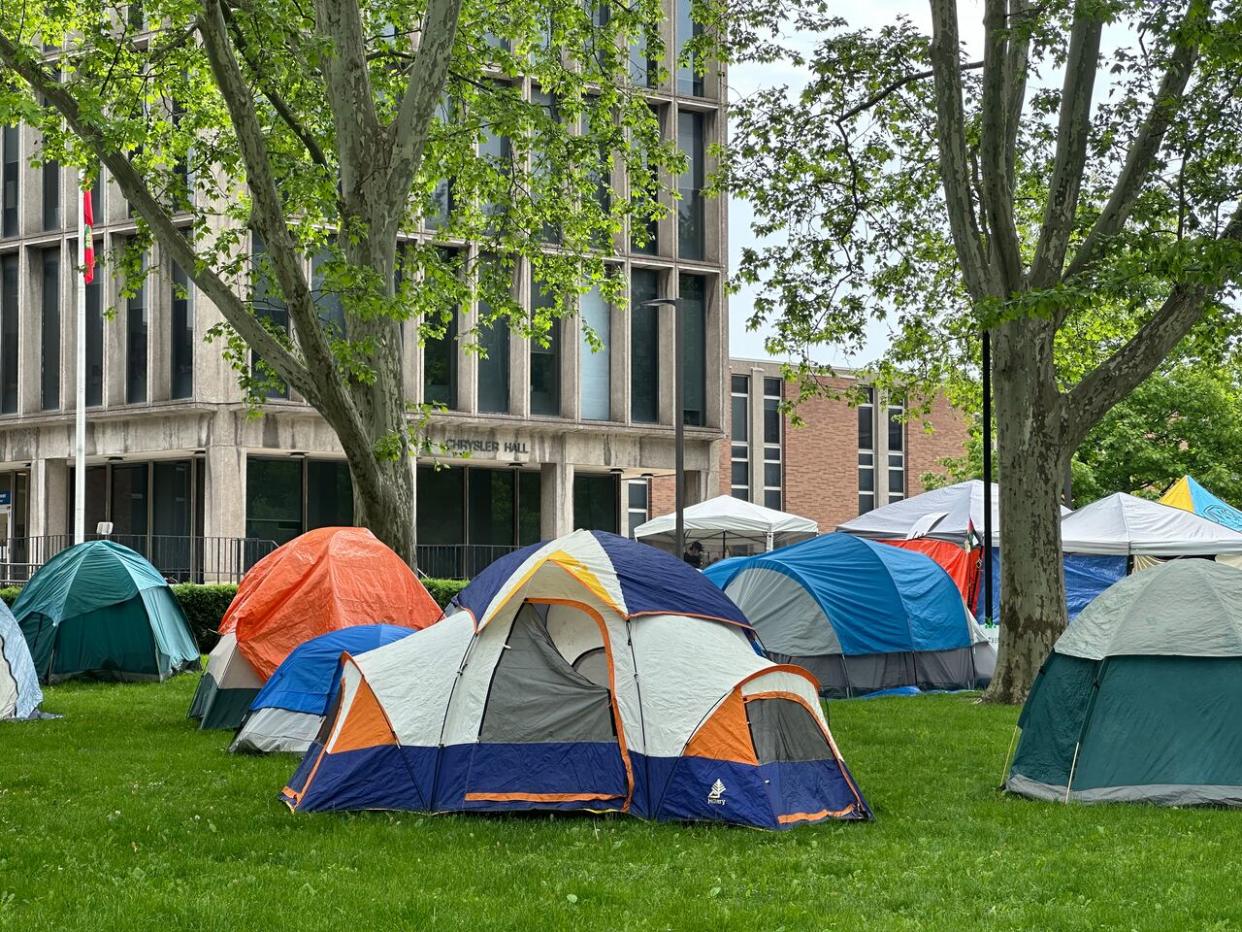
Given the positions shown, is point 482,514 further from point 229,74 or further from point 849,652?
point 229,74

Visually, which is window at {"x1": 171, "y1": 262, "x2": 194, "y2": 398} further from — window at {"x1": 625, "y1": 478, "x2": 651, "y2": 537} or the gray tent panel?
the gray tent panel

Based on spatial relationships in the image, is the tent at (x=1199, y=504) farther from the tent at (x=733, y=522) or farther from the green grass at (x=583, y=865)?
the green grass at (x=583, y=865)

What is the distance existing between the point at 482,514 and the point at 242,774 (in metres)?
25.0

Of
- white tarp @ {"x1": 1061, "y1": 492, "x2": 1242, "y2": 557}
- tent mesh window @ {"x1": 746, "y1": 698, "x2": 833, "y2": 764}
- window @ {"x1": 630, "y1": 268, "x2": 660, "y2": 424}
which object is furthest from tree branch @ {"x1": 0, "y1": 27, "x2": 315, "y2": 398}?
window @ {"x1": 630, "y1": 268, "x2": 660, "y2": 424}

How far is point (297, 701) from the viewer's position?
1402 centimetres

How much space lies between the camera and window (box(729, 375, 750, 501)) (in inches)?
2131

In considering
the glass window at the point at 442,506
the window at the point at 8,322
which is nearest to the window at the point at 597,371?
the glass window at the point at 442,506

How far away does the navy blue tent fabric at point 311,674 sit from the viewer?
1385 centimetres

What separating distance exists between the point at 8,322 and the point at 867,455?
110 feet

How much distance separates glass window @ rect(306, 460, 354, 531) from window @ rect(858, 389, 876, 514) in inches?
1079

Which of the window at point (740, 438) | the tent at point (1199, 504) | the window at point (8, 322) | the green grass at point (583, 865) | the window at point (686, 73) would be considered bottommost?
the green grass at point (583, 865)

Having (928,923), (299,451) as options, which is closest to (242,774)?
(928,923)

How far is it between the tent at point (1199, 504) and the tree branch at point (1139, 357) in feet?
38.9

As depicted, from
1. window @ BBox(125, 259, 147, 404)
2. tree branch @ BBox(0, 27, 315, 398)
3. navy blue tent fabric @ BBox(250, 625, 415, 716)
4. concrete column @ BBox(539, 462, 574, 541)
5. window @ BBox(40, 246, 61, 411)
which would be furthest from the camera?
concrete column @ BBox(539, 462, 574, 541)
